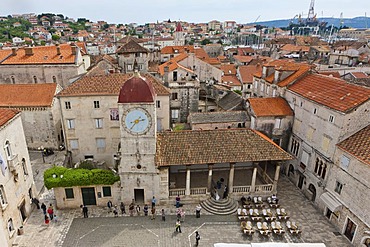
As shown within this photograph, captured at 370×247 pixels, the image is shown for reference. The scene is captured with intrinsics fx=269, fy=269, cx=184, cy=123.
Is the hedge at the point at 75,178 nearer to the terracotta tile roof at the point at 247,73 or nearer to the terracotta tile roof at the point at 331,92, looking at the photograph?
the terracotta tile roof at the point at 331,92

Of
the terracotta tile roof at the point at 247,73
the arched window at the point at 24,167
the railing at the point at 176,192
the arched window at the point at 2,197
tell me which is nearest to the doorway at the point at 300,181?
the railing at the point at 176,192

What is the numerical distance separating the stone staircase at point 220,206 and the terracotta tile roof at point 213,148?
4678 mm

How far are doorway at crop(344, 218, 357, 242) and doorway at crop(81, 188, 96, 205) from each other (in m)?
25.4

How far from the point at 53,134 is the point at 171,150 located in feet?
71.3

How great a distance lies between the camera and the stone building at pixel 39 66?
49.4 metres

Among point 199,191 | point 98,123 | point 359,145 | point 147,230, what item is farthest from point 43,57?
point 359,145

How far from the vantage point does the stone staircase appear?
28500 millimetres

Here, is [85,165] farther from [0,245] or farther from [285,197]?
[285,197]

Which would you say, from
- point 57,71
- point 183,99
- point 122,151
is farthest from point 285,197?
point 57,71

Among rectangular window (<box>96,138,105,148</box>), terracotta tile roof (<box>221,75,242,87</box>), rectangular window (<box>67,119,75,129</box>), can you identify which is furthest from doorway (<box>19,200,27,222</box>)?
terracotta tile roof (<box>221,75,242,87</box>)

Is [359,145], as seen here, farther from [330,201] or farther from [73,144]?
[73,144]

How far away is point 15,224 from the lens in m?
24.9

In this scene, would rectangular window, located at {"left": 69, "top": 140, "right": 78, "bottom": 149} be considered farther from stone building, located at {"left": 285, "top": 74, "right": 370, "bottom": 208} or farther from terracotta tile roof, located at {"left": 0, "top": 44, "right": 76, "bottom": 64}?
stone building, located at {"left": 285, "top": 74, "right": 370, "bottom": 208}

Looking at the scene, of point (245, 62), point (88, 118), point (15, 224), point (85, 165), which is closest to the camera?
point (15, 224)
